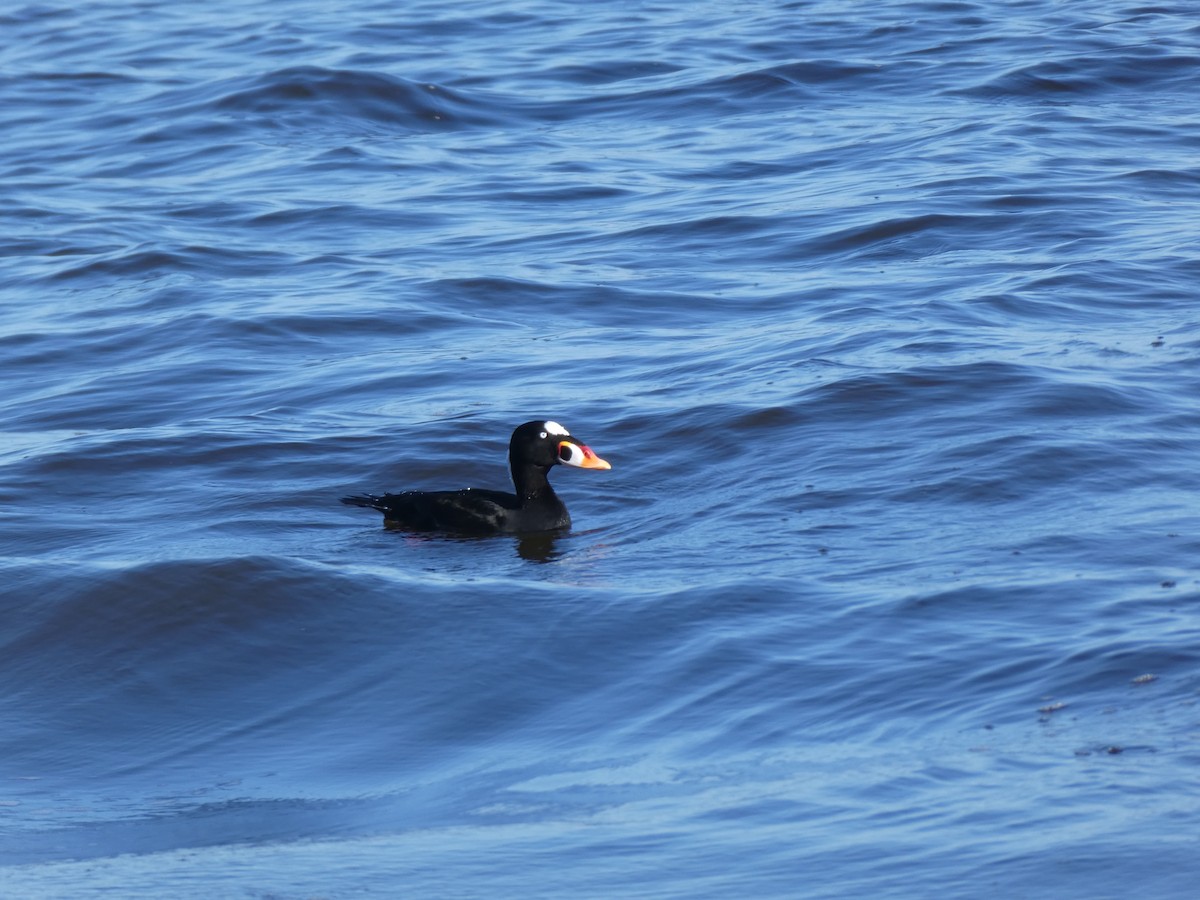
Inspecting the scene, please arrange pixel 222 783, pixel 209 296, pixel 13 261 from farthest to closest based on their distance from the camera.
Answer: pixel 13 261
pixel 209 296
pixel 222 783

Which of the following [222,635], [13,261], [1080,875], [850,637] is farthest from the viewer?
[13,261]

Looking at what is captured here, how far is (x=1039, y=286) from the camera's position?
12.1 meters

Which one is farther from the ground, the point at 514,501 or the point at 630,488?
the point at 514,501

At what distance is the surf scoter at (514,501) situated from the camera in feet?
30.0

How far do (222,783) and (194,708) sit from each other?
816 millimetres

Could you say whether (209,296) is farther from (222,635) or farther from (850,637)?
(850,637)

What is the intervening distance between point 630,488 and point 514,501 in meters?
0.75

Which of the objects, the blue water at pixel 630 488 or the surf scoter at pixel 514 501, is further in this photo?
the surf scoter at pixel 514 501

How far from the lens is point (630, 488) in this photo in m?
9.76

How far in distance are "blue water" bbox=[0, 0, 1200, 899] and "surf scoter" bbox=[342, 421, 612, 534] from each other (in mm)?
141

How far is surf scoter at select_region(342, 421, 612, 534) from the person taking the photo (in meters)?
9.16

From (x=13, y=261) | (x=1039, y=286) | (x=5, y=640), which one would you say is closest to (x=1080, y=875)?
(x=5, y=640)

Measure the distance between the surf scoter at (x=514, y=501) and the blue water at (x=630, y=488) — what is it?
0.46 feet

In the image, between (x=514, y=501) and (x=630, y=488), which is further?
(x=630, y=488)
